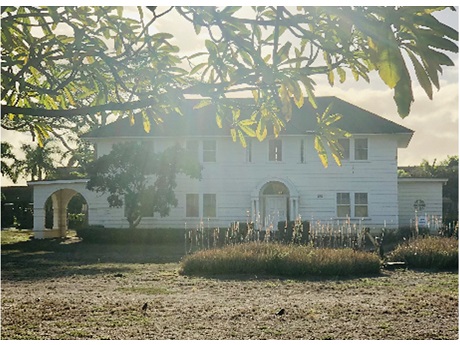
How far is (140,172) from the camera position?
1038 inches

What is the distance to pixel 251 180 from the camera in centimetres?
2873

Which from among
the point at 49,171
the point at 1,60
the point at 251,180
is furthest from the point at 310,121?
the point at 1,60

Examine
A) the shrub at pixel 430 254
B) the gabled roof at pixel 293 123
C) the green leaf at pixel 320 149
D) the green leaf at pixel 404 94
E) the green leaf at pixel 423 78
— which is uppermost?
the gabled roof at pixel 293 123

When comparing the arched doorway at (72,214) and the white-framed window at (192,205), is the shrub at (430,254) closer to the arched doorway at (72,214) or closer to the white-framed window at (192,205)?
the white-framed window at (192,205)

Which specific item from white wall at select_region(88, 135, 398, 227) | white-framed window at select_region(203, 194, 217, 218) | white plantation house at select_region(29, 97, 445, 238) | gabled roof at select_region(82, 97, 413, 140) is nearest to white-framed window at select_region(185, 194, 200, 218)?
white plantation house at select_region(29, 97, 445, 238)

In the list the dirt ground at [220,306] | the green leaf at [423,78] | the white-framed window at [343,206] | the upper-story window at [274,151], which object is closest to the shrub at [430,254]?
the dirt ground at [220,306]

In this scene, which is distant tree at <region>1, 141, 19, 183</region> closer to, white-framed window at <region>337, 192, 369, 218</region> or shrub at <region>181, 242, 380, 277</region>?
white-framed window at <region>337, 192, 369, 218</region>

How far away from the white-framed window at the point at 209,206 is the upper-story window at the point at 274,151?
3.07 meters

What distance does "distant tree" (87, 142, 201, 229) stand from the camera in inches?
1031

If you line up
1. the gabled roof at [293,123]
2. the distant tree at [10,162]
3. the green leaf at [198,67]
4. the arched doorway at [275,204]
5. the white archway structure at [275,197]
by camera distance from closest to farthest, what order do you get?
the green leaf at [198,67], the white archway structure at [275,197], the gabled roof at [293,123], the arched doorway at [275,204], the distant tree at [10,162]

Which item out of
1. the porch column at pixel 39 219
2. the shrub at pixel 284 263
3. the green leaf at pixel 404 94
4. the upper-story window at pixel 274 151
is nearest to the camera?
the green leaf at pixel 404 94

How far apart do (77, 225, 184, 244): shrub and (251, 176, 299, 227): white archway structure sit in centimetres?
374

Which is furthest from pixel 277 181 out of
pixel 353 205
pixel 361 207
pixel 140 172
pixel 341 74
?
pixel 341 74

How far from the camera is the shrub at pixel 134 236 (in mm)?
25844
